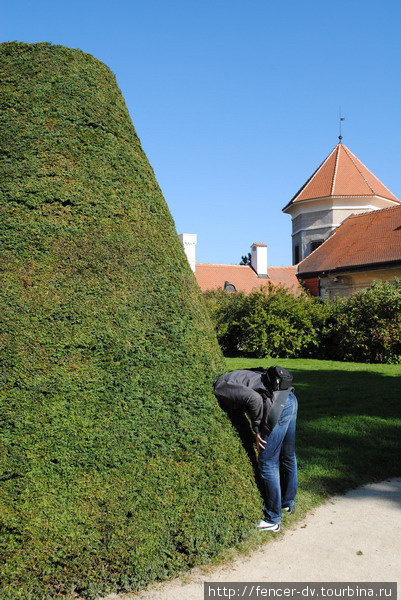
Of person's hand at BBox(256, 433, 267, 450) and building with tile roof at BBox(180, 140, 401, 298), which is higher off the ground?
building with tile roof at BBox(180, 140, 401, 298)

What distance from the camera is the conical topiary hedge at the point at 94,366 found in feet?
11.6

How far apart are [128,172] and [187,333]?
143 centimetres

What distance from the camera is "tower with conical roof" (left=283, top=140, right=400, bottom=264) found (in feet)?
119

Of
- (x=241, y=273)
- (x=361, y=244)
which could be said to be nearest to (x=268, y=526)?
(x=361, y=244)

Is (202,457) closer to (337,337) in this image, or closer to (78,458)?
(78,458)

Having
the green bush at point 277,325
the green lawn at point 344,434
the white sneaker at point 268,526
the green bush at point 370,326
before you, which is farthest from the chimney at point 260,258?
the white sneaker at point 268,526

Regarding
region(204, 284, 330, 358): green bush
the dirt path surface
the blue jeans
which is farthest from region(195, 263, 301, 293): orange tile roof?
the blue jeans

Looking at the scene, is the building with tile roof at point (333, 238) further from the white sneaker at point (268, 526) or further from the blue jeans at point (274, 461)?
the white sneaker at point (268, 526)

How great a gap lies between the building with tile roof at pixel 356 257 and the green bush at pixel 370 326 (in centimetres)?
427

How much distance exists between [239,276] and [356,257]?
406 inches

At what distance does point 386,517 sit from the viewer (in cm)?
502

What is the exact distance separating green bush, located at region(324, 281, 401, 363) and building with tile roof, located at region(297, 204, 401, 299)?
14.0 feet

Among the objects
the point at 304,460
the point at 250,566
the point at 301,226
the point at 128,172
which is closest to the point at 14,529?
the point at 250,566

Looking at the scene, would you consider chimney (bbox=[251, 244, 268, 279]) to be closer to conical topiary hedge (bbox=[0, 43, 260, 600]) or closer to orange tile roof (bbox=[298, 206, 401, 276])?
orange tile roof (bbox=[298, 206, 401, 276])
